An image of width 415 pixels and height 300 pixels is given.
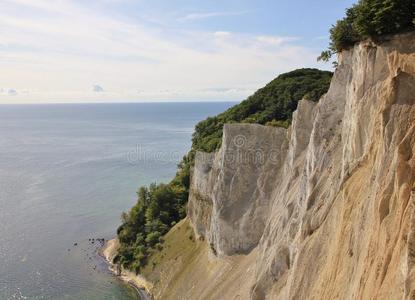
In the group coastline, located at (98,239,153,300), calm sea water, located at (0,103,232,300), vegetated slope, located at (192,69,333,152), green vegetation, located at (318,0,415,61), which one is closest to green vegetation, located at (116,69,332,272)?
vegetated slope, located at (192,69,333,152)

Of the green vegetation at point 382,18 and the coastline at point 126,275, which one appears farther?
the coastline at point 126,275

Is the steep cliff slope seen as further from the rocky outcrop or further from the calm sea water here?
the calm sea water

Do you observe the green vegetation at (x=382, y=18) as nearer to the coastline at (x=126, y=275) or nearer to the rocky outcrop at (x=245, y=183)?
the rocky outcrop at (x=245, y=183)

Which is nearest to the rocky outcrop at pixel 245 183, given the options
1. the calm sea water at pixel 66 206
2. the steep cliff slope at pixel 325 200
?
the steep cliff slope at pixel 325 200

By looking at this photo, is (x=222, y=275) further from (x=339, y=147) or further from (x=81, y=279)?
(x=81, y=279)

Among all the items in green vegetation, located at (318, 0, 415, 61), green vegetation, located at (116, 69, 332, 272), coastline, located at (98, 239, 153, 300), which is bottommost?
coastline, located at (98, 239, 153, 300)

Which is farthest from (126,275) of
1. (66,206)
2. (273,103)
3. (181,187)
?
(273,103)
